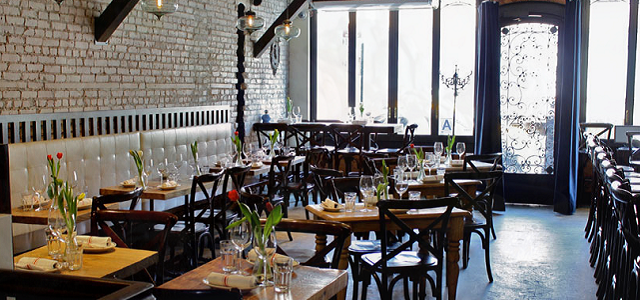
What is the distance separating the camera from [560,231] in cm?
798

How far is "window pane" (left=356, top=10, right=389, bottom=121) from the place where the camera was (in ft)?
37.1

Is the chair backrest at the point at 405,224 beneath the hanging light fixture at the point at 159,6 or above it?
beneath

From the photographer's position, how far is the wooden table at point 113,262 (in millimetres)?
3279

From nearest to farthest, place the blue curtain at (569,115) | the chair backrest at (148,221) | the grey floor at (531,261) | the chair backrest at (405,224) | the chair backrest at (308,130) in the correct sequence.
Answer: the chair backrest at (148,221) < the chair backrest at (405,224) < the grey floor at (531,261) < the blue curtain at (569,115) < the chair backrest at (308,130)

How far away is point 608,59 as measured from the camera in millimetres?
9586

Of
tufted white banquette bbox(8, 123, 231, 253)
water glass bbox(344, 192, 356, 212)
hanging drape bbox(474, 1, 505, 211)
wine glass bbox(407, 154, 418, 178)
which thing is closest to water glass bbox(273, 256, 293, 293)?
water glass bbox(344, 192, 356, 212)

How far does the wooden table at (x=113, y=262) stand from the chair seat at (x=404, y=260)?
1.52m

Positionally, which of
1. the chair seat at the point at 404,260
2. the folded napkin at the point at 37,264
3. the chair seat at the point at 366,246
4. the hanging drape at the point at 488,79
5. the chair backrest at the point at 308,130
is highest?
the hanging drape at the point at 488,79

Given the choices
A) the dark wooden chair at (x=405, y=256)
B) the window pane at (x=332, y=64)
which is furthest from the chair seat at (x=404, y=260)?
the window pane at (x=332, y=64)

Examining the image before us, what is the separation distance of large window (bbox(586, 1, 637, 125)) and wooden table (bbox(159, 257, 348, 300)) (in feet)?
25.1

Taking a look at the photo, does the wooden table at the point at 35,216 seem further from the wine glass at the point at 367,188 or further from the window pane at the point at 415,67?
the window pane at the point at 415,67

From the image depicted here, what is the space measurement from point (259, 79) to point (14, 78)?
5161 mm

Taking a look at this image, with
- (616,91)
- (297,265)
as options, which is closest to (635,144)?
(616,91)

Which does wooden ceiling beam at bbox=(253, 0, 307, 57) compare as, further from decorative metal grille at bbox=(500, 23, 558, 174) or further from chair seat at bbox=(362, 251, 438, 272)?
chair seat at bbox=(362, 251, 438, 272)
